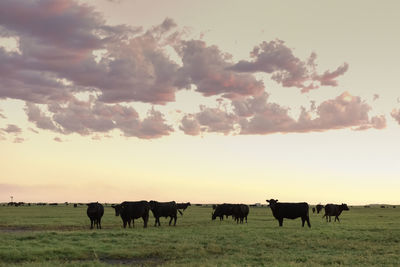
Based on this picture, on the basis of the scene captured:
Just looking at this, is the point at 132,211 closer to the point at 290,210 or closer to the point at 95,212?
the point at 95,212

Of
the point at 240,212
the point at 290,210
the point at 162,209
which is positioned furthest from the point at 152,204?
the point at 290,210

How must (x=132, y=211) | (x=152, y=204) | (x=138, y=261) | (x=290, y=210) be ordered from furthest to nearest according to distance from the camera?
(x=152, y=204) → (x=132, y=211) → (x=290, y=210) → (x=138, y=261)

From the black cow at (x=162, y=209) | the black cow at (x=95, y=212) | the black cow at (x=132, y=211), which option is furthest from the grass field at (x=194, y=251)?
the black cow at (x=162, y=209)

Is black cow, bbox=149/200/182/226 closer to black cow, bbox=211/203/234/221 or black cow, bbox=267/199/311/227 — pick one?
black cow, bbox=211/203/234/221

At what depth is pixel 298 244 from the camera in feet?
83.3

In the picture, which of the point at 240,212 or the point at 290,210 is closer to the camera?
Answer: the point at 290,210

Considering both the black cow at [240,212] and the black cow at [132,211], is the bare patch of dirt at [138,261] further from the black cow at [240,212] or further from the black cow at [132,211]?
the black cow at [240,212]

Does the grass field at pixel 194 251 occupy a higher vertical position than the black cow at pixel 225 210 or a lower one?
lower

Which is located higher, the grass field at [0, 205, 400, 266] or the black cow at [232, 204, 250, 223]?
the black cow at [232, 204, 250, 223]

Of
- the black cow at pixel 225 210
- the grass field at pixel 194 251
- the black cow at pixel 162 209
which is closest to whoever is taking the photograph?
the grass field at pixel 194 251

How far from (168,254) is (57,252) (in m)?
5.67

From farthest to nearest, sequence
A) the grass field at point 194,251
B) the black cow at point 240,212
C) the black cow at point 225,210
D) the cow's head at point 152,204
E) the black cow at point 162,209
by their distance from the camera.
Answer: the black cow at point 225,210 → the black cow at point 240,212 → the cow's head at point 152,204 → the black cow at point 162,209 → the grass field at point 194,251

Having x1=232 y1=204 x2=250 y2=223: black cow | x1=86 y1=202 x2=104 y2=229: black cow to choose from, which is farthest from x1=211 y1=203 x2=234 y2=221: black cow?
x1=86 y1=202 x2=104 y2=229: black cow

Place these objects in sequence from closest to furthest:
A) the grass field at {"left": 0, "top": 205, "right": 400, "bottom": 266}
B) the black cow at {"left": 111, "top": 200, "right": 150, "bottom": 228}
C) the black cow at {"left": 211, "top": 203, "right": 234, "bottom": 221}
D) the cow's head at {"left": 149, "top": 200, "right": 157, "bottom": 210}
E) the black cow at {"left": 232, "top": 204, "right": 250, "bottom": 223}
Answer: the grass field at {"left": 0, "top": 205, "right": 400, "bottom": 266} < the black cow at {"left": 111, "top": 200, "right": 150, "bottom": 228} < the cow's head at {"left": 149, "top": 200, "right": 157, "bottom": 210} < the black cow at {"left": 232, "top": 204, "right": 250, "bottom": 223} < the black cow at {"left": 211, "top": 203, "right": 234, "bottom": 221}
